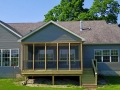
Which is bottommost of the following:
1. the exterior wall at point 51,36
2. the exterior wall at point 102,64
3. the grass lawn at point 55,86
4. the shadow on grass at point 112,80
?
the grass lawn at point 55,86

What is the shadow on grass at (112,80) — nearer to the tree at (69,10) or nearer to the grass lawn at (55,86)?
the grass lawn at (55,86)

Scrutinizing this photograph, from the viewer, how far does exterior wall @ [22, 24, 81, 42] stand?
22.8 m

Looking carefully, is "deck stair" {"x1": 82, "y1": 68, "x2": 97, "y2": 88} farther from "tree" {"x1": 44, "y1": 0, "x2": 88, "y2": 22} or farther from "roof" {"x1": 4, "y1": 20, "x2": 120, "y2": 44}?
"tree" {"x1": 44, "y1": 0, "x2": 88, "y2": 22}

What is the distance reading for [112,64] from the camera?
2609cm

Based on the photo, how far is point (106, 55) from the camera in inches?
1031

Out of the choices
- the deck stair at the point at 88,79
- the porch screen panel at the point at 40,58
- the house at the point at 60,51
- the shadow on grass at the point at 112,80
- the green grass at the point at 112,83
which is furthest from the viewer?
the porch screen panel at the point at 40,58

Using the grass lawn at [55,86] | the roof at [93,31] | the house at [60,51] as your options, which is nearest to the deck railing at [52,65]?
the house at [60,51]

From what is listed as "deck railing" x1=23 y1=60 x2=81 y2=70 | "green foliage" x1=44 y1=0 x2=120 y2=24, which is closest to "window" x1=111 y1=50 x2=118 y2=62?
"deck railing" x1=23 y1=60 x2=81 y2=70

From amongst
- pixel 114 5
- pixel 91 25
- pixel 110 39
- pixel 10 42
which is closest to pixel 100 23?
pixel 91 25

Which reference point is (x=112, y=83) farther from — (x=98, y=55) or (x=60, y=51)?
(x=60, y=51)

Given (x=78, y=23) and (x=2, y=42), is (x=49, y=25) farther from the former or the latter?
(x=78, y=23)

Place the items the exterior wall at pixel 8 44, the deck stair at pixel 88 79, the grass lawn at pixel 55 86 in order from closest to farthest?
the grass lawn at pixel 55 86 → the deck stair at pixel 88 79 → the exterior wall at pixel 8 44

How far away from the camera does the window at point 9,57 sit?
1017 inches

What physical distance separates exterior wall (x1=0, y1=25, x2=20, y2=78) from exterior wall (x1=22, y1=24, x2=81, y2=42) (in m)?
3.79
